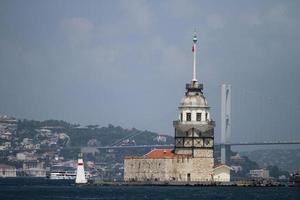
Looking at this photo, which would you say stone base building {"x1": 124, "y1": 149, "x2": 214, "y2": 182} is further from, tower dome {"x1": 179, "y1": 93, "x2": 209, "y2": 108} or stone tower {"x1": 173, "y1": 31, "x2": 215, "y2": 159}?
tower dome {"x1": 179, "y1": 93, "x2": 209, "y2": 108}

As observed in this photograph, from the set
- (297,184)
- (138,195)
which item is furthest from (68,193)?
(297,184)

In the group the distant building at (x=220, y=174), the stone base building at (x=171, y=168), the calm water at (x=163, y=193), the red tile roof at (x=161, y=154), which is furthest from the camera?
the distant building at (x=220, y=174)

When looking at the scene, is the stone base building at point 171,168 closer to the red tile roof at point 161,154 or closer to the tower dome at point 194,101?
the red tile roof at point 161,154

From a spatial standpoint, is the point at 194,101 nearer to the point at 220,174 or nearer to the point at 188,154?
the point at 188,154

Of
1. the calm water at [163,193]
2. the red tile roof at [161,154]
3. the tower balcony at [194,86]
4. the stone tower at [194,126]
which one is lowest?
the calm water at [163,193]

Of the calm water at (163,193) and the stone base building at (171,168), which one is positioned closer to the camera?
the calm water at (163,193)

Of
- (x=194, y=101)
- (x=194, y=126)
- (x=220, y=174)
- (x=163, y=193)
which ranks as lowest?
(x=163, y=193)

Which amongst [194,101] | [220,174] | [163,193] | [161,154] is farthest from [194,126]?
[163,193]

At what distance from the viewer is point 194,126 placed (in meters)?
133

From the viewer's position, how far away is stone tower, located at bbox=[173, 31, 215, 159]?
13275 cm

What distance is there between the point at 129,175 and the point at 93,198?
94.6ft

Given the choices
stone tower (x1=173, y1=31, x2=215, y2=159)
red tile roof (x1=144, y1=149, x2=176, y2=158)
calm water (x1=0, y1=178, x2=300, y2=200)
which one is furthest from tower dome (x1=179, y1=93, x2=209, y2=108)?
calm water (x1=0, y1=178, x2=300, y2=200)

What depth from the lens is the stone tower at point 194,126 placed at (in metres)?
133

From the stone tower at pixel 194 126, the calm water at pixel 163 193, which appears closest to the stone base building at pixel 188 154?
the stone tower at pixel 194 126
